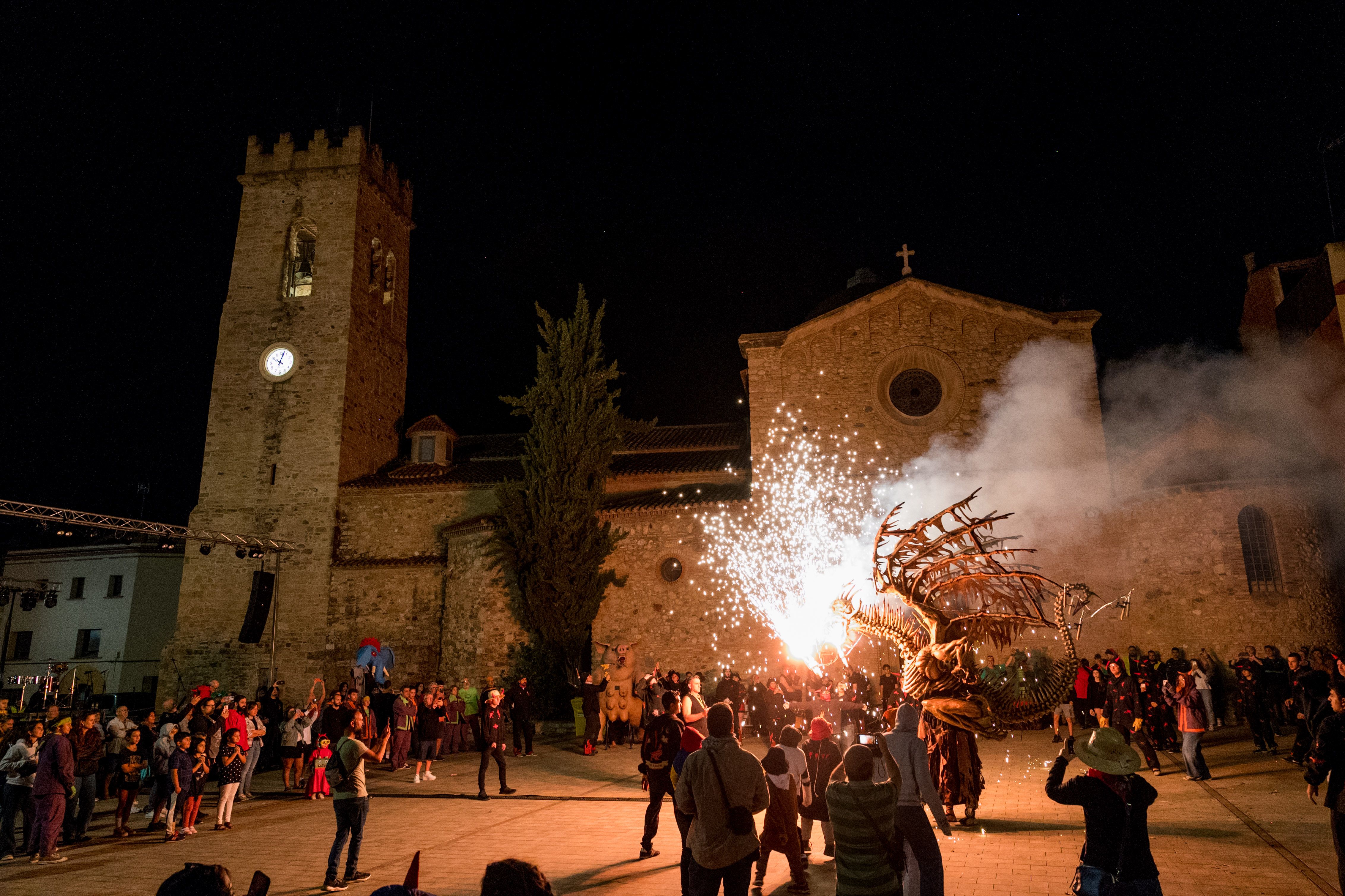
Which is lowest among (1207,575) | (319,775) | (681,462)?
(319,775)

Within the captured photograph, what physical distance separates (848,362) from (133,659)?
3114 centimetres

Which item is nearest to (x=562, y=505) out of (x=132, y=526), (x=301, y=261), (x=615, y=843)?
(x=132, y=526)

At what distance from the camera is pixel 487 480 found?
23.8 metres

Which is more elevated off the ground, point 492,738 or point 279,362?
point 279,362

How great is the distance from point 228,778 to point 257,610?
13.5 m

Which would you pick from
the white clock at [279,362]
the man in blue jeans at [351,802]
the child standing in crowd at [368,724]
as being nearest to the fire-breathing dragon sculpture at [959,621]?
the man in blue jeans at [351,802]

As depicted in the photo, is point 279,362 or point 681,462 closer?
point 681,462

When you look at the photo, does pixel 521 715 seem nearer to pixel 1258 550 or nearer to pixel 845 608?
pixel 845 608

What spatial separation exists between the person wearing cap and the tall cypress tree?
12767mm

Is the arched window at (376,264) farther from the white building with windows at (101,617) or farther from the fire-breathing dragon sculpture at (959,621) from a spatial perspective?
the fire-breathing dragon sculpture at (959,621)

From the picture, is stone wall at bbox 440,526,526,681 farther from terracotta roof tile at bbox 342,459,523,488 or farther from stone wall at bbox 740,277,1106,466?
stone wall at bbox 740,277,1106,466

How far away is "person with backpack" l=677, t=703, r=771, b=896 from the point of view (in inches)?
187

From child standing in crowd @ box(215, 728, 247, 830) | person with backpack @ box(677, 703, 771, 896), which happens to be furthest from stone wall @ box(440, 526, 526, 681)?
person with backpack @ box(677, 703, 771, 896)

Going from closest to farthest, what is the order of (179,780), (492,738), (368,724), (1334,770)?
(1334,770), (179,780), (492,738), (368,724)
